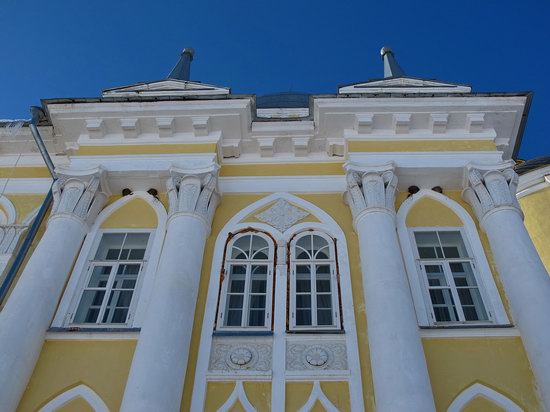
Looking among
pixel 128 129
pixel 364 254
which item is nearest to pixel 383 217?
pixel 364 254

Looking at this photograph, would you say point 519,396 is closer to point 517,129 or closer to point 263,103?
point 517,129

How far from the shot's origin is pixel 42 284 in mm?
8758

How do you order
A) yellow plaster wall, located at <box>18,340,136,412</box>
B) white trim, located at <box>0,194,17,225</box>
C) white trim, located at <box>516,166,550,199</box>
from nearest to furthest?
yellow plaster wall, located at <box>18,340,136,412</box> < white trim, located at <box>0,194,17,225</box> < white trim, located at <box>516,166,550,199</box>

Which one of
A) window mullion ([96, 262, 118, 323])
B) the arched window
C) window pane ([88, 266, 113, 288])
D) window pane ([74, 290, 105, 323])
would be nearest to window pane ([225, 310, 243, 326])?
the arched window

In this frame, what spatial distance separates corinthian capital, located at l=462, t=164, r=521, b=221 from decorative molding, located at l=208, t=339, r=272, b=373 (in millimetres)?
4557

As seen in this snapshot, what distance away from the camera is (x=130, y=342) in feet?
27.6

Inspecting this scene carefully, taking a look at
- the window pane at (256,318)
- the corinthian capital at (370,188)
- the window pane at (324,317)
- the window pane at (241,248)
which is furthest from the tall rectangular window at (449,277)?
the window pane at (241,248)

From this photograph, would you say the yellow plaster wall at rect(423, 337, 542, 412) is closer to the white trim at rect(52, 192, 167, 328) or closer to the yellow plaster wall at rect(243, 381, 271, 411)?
the yellow plaster wall at rect(243, 381, 271, 411)

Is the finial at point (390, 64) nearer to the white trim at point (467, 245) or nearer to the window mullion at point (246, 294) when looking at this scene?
the white trim at point (467, 245)

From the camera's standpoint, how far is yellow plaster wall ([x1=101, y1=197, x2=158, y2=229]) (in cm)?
1044

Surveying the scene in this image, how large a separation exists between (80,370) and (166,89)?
771 cm

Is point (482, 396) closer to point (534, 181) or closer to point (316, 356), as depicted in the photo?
point (316, 356)

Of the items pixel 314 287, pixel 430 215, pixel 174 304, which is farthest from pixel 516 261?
pixel 174 304

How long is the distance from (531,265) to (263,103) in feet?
29.9
